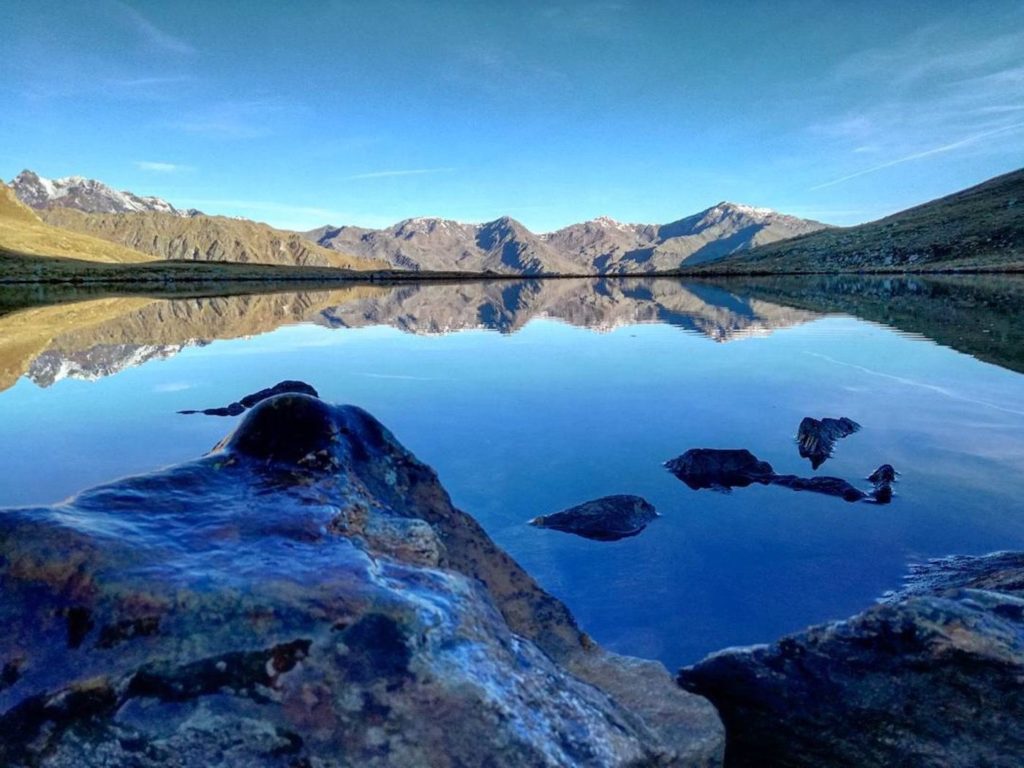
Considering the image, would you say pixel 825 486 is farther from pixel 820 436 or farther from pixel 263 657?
pixel 263 657

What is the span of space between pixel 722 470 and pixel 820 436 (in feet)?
14.1

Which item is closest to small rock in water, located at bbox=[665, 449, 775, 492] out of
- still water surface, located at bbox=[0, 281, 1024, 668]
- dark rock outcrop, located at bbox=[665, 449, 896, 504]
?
dark rock outcrop, located at bbox=[665, 449, 896, 504]

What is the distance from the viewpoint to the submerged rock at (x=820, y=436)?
17.7 m

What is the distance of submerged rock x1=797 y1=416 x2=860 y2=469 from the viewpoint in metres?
17.7

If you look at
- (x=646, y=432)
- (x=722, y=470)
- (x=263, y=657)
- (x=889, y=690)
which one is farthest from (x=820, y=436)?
(x=263, y=657)

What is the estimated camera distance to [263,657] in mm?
4215

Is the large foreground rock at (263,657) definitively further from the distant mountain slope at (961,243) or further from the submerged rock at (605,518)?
the distant mountain slope at (961,243)

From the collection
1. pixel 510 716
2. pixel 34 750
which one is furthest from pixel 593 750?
pixel 34 750

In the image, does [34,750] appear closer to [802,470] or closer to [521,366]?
[802,470]

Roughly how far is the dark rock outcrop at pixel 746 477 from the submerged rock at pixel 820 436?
1636 mm

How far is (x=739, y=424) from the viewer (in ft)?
71.1

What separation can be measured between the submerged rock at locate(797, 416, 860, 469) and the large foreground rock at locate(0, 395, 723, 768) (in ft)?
44.5

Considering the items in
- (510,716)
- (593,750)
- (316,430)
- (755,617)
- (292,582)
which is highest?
(316,430)

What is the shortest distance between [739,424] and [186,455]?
17788mm
